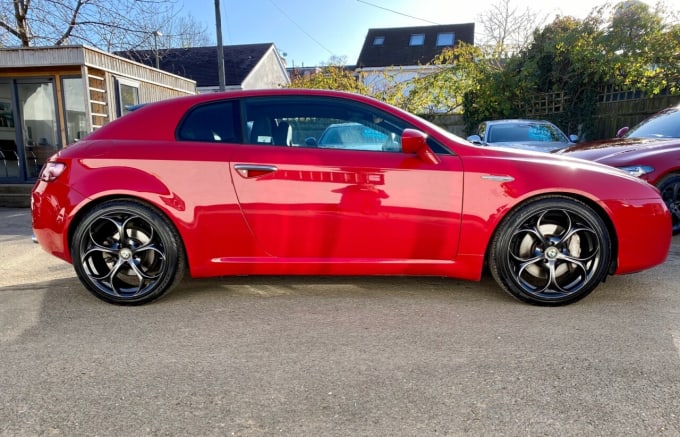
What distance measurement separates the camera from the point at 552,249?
9.53 ft

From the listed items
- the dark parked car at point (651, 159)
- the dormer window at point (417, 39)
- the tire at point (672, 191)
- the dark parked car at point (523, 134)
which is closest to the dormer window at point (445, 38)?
the dormer window at point (417, 39)

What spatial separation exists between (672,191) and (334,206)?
404cm

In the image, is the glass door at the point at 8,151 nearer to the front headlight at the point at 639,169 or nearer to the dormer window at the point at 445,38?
the front headlight at the point at 639,169

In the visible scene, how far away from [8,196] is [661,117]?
35.7ft

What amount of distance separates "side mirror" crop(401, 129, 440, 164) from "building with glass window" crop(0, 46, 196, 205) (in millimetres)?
7881

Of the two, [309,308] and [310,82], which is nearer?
[309,308]

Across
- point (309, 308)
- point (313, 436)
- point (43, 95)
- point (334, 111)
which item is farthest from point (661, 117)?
point (43, 95)

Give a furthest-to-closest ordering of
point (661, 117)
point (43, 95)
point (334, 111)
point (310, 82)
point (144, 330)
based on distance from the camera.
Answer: point (310, 82)
point (43, 95)
point (661, 117)
point (334, 111)
point (144, 330)

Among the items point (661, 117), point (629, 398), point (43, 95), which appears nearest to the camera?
point (629, 398)

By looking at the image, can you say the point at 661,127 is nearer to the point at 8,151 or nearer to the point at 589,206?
the point at 589,206

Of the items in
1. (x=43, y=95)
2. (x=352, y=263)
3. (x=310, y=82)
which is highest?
(x=310, y=82)

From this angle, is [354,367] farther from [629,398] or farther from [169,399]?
[629,398]

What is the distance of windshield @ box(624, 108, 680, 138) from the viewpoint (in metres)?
5.41

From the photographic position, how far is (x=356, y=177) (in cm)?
286
